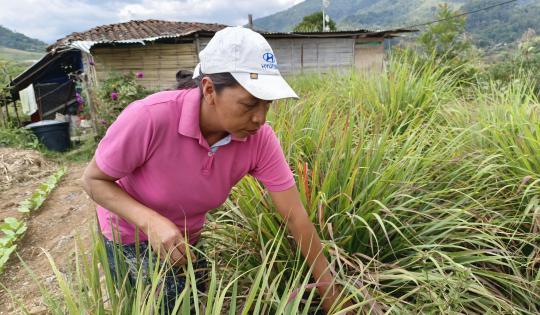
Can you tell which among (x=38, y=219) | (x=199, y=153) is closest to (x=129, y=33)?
(x=38, y=219)

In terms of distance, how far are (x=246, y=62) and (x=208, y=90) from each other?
0.16 metres

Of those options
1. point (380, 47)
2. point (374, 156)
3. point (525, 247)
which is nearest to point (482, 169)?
point (525, 247)

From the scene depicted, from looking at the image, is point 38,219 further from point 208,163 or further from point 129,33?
point 129,33

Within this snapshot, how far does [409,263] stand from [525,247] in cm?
65

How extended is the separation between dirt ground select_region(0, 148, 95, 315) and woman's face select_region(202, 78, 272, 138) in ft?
2.84

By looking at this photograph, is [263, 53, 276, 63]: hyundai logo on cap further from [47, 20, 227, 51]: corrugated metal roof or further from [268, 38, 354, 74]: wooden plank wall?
[268, 38, 354, 74]: wooden plank wall

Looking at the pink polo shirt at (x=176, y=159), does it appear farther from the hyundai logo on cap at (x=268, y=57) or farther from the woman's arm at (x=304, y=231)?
the hyundai logo on cap at (x=268, y=57)

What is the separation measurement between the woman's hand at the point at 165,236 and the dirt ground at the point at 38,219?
0.66 metres

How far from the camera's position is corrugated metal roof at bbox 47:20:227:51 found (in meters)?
9.66

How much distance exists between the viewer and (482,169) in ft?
5.67

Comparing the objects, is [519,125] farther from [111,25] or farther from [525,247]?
[111,25]

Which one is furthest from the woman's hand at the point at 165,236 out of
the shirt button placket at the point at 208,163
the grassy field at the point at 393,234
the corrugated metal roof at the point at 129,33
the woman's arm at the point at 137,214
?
the corrugated metal roof at the point at 129,33

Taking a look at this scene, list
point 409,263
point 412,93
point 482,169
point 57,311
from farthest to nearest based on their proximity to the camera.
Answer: point 412,93 → point 482,169 → point 409,263 → point 57,311

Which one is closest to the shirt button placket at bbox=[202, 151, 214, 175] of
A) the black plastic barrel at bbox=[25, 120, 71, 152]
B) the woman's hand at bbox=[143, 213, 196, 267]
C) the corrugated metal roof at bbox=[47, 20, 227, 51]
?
the woman's hand at bbox=[143, 213, 196, 267]
